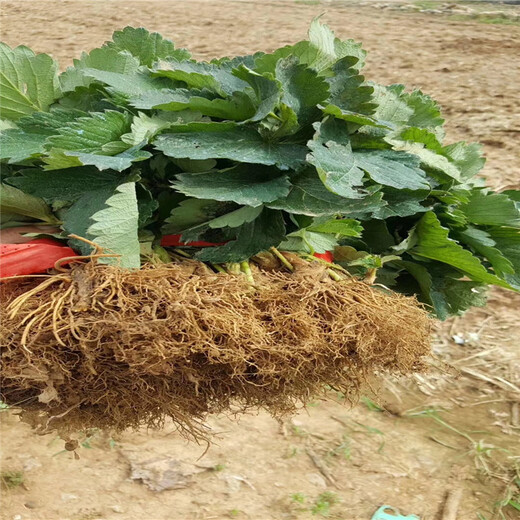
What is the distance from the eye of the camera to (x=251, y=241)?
0.76 metres

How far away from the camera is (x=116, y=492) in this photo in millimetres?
1760

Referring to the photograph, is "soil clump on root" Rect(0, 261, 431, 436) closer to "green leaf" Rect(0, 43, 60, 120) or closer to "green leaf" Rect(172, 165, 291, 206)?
"green leaf" Rect(172, 165, 291, 206)

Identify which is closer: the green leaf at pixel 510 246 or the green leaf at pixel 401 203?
the green leaf at pixel 401 203

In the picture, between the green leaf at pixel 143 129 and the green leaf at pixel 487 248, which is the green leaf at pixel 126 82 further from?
the green leaf at pixel 487 248

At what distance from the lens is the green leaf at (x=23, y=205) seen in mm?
763

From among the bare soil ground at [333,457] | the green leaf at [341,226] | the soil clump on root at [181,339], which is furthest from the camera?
the bare soil ground at [333,457]

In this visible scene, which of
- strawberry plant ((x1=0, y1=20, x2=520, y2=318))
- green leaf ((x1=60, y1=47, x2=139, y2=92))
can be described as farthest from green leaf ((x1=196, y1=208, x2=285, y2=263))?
green leaf ((x1=60, y1=47, x2=139, y2=92))

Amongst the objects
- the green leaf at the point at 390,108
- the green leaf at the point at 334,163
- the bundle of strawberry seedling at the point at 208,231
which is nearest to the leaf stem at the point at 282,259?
the bundle of strawberry seedling at the point at 208,231

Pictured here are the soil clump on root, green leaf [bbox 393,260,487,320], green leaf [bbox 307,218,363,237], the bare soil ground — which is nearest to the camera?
the soil clump on root

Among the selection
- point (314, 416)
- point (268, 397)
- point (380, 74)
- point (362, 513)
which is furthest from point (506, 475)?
point (380, 74)

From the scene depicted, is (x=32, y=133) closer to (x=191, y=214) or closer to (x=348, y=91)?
(x=191, y=214)

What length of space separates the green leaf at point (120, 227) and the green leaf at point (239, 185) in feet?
0.17

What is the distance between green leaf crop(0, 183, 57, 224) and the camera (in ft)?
2.50

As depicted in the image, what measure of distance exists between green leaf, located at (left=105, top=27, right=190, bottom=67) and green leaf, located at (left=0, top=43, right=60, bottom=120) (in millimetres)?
104
